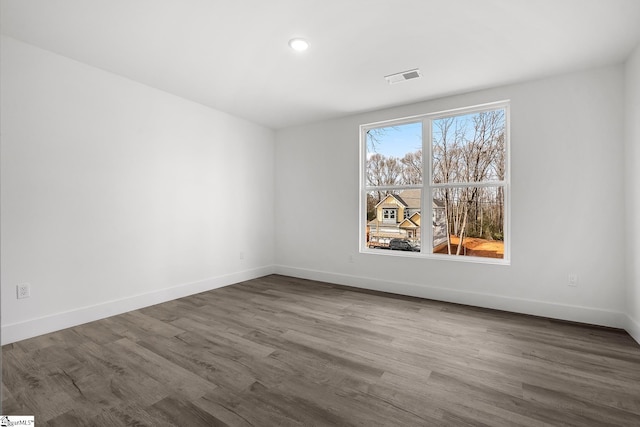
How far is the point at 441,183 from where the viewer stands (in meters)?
3.99

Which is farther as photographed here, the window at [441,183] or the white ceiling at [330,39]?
the window at [441,183]

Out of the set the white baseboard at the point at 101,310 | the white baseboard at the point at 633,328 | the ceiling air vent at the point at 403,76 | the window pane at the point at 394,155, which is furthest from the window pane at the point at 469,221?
the white baseboard at the point at 101,310

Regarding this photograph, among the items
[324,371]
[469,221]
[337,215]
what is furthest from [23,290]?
[469,221]

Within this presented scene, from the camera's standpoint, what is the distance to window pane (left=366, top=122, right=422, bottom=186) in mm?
4203

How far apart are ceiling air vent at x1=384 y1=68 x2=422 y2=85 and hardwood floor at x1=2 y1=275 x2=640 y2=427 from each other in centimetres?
260

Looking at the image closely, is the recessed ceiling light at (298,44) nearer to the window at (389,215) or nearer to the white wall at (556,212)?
the white wall at (556,212)

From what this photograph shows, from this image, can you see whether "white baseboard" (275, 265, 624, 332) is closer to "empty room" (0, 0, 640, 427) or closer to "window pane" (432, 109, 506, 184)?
"empty room" (0, 0, 640, 427)

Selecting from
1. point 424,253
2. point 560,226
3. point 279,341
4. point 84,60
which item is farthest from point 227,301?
point 560,226

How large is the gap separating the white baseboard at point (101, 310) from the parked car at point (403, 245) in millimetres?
2471

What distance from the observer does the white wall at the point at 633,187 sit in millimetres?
2668

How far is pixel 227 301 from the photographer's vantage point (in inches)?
149

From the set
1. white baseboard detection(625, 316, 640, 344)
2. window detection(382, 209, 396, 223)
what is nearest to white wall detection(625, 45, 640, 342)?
white baseboard detection(625, 316, 640, 344)

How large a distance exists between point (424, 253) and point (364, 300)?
105 cm

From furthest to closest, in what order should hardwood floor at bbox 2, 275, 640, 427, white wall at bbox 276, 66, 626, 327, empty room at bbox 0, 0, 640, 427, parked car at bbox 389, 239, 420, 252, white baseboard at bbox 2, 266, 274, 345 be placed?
parked car at bbox 389, 239, 420, 252, white wall at bbox 276, 66, 626, 327, white baseboard at bbox 2, 266, 274, 345, empty room at bbox 0, 0, 640, 427, hardwood floor at bbox 2, 275, 640, 427
